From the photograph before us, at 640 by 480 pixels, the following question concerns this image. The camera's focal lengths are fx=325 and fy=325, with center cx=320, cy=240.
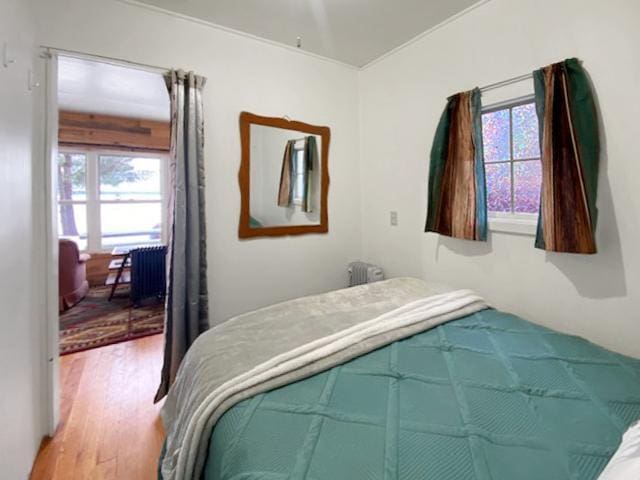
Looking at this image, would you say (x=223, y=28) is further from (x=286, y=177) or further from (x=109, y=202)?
(x=109, y=202)

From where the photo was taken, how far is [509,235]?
1847mm

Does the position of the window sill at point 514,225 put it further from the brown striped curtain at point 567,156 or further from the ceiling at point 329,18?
the ceiling at point 329,18

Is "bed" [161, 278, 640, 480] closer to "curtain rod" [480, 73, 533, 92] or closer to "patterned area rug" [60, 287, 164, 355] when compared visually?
"curtain rod" [480, 73, 533, 92]

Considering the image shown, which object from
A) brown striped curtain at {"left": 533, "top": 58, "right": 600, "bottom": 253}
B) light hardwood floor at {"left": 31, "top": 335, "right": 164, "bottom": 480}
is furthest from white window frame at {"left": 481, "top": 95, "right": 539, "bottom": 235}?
light hardwood floor at {"left": 31, "top": 335, "right": 164, "bottom": 480}

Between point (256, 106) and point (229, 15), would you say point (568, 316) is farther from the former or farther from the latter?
point (229, 15)

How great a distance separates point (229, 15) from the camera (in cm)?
203

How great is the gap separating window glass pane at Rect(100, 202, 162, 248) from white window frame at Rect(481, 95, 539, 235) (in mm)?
4821

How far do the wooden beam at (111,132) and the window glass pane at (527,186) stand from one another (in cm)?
470

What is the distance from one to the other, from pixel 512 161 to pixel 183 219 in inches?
77.9

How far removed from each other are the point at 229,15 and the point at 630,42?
81.4 inches

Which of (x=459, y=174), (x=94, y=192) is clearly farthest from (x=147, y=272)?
(x=459, y=174)

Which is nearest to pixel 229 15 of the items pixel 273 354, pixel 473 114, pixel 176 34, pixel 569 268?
pixel 176 34

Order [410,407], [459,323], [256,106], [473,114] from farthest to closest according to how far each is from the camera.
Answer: [256,106] → [473,114] → [459,323] → [410,407]

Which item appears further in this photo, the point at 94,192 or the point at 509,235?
the point at 94,192
